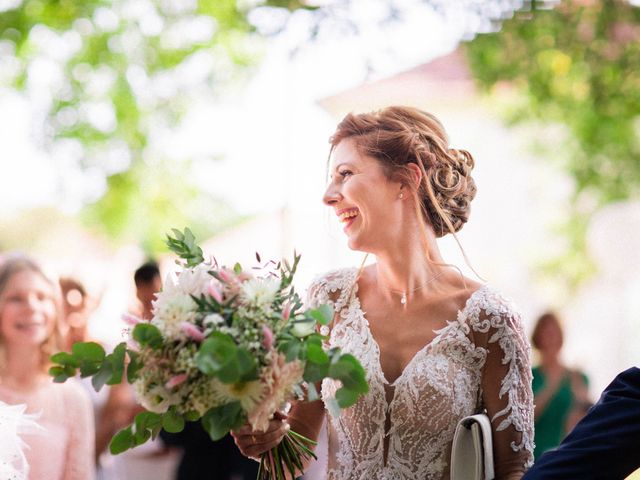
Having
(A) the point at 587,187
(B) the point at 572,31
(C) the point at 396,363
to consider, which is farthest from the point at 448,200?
(A) the point at 587,187

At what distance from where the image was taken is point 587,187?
1059 cm

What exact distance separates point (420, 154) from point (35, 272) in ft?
7.89

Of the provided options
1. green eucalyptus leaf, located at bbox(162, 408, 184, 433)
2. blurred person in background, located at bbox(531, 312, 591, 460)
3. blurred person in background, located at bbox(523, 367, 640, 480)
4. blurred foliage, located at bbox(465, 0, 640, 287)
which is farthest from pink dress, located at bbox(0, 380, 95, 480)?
blurred foliage, located at bbox(465, 0, 640, 287)

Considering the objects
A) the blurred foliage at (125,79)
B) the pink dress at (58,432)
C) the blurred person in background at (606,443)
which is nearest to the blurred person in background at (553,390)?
the pink dress at (58,432)

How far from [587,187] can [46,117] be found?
6703mm

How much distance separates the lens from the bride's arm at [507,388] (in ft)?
9.48

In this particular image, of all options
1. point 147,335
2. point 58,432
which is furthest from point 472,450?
point 58,432

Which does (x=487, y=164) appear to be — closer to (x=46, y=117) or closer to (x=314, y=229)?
(x=314, y=229)

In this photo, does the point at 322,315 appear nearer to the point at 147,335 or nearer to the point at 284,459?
the point at 147,335

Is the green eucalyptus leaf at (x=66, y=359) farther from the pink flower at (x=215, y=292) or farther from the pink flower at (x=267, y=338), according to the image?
the pink flower at (x=267, y=338)

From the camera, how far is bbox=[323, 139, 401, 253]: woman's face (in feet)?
9.97

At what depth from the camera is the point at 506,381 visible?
2.93m

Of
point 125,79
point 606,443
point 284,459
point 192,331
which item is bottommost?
point 125,79

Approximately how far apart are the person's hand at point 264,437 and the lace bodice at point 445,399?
297 mm
